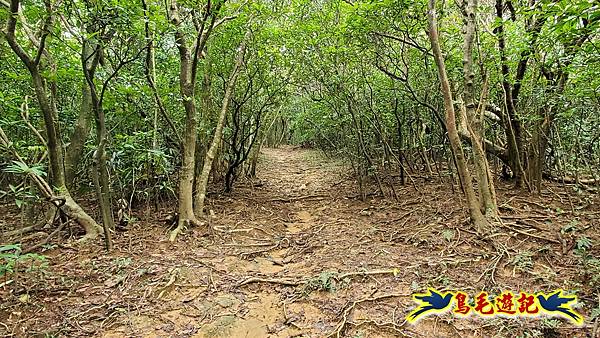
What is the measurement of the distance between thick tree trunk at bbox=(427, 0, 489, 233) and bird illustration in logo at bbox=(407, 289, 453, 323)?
176cm

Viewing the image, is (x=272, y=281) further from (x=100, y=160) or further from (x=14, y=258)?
(x=100, y=160)

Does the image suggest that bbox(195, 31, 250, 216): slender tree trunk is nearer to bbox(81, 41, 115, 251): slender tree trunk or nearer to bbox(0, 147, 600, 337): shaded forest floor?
bbox(0, 147, 600, 337): shaded forest floor

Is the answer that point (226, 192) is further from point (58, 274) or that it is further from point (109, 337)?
point (109, 337)

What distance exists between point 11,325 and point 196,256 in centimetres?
238

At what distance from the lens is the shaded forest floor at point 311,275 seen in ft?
11.6

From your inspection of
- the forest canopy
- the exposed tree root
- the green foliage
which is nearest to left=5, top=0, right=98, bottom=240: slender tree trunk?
the forest canopy

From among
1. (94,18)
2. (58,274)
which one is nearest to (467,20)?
(94,18)

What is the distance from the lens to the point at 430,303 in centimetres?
381

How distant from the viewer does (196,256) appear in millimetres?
5520

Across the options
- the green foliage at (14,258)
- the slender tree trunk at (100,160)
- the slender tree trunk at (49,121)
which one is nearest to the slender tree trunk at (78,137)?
the slender tree trunk at (49,121)

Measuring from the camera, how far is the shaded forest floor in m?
3.54

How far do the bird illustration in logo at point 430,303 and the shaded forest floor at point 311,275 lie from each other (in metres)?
0.09

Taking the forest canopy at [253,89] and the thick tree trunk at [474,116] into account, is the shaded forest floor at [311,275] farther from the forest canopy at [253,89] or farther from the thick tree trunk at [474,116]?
the thick tree trunk at [474,116]

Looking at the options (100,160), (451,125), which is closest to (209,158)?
(100,160)
